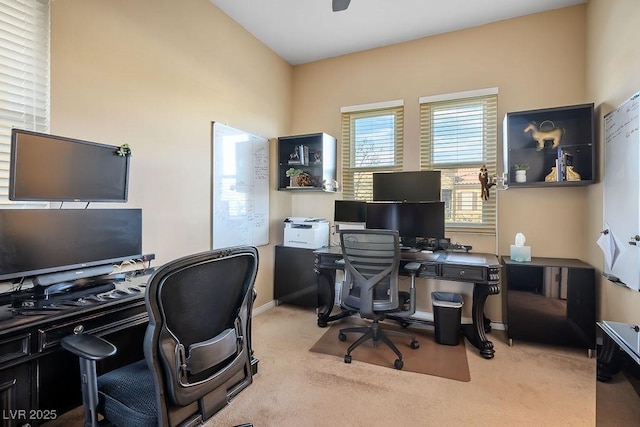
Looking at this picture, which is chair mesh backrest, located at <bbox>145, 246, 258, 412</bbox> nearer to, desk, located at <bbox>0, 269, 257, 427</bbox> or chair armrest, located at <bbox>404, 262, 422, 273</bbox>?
desk, located at <bbox>0, 269, 257, 427</bbox>

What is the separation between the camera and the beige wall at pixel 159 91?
1997 mm

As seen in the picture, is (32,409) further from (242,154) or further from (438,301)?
(438,301)

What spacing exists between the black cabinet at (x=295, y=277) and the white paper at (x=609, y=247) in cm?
269

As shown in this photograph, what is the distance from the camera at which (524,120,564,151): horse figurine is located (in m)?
3.01

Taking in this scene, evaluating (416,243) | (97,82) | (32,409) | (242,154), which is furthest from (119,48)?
(416,243)

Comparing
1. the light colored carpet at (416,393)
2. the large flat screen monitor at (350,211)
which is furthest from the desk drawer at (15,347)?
the large flat screen monitor at (350,211)

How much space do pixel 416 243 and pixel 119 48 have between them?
124 inches

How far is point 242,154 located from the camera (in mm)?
3490

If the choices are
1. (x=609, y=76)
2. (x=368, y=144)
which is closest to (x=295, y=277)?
(x=368, y=144)

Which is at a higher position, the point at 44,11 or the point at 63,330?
the point at 44,11

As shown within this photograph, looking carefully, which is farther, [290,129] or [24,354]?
[290,129]

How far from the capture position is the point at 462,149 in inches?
137

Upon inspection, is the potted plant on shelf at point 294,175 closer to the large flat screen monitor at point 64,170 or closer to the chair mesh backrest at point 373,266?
the chair mesh backrest at point 373,266

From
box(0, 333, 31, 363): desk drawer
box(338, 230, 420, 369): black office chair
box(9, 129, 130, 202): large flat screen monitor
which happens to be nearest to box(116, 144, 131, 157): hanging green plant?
box(9, 129, 130, 202): large flat screen monitor
